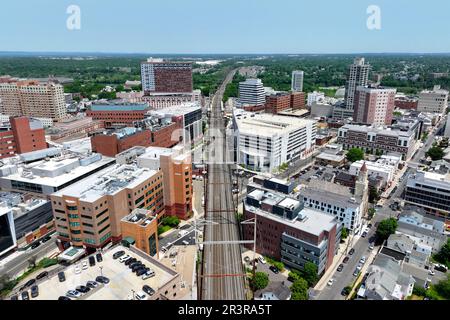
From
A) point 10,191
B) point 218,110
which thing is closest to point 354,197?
point 10,191

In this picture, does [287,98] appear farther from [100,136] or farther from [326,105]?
[100,136]

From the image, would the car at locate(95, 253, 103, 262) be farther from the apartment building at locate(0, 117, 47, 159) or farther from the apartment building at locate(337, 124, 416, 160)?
the apartment building at locate(337, 124, 416, 160)

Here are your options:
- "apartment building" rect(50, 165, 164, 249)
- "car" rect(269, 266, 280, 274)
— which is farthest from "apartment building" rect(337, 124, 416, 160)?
"apartment building" rect(50, 165, 164, 249)

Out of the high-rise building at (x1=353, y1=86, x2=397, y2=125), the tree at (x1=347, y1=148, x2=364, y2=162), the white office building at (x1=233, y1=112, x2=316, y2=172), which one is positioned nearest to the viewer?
the white office building at (x1=233, y1=112, x2=316, y2=172)

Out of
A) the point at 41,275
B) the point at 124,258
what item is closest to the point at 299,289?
the point at 124,258

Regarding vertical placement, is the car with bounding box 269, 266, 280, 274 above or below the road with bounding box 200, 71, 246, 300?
below

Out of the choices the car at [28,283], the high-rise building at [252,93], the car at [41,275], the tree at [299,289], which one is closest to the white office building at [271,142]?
the tree at [299,289]
